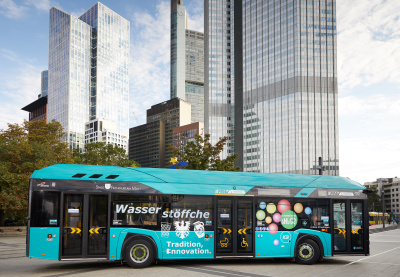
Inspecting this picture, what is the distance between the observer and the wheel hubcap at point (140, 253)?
41.7 feet

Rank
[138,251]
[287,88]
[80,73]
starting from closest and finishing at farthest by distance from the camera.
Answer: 1. [138,251]
2. [287,88]
3. [80,73]

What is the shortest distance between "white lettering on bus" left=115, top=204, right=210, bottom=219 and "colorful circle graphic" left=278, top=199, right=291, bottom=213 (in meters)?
2.71

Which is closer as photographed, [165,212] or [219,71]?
[165,212]

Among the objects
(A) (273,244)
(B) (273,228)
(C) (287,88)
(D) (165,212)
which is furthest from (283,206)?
(C) (287,88)

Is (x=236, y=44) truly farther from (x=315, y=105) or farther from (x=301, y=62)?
(x=315, y=105)

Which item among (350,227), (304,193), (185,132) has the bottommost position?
(350,227)

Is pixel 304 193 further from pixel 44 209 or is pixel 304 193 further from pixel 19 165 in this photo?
pixel 19 165

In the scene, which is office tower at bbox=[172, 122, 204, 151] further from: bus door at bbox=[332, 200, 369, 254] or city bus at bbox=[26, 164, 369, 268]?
city bus at bbox=[26, 164, 369, 268]

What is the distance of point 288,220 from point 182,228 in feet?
12.9

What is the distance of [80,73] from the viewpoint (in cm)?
18275

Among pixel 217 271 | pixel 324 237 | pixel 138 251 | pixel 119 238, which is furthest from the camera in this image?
pixel 324 237

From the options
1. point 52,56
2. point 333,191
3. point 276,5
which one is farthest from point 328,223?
point 52,56

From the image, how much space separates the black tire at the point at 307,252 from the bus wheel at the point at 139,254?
5.41 metres

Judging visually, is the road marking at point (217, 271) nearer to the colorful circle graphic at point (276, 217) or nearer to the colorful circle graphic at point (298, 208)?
the colorful circle graphic at point (276, 217)
